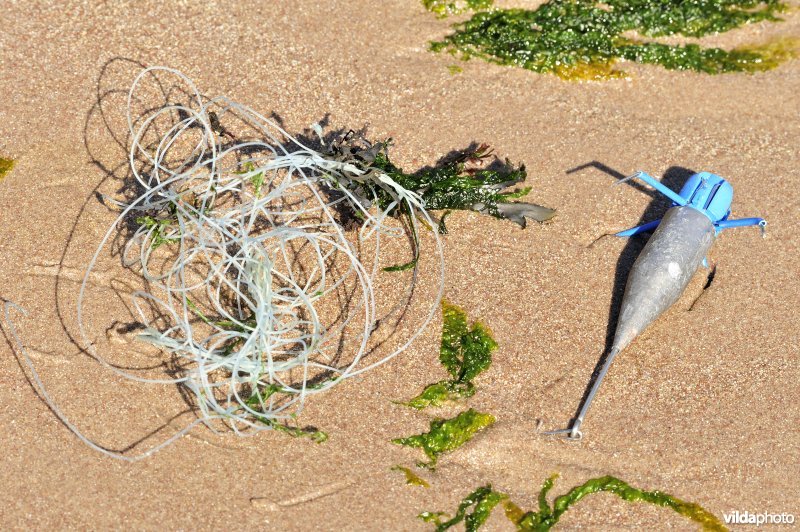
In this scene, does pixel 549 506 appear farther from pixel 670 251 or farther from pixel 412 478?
pixel 670 251

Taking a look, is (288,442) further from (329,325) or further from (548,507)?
(548,507)

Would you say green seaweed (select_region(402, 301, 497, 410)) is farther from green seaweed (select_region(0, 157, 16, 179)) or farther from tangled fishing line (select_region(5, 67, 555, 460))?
green seaweed (select_region(0, 157, 16, 179))

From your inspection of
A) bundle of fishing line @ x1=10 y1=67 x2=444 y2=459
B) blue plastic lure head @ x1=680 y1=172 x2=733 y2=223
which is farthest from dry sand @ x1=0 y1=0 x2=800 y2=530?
blue plastic lure head @ x1=680 y1=172 x2=733 y2=223

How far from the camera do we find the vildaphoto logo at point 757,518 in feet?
11.0

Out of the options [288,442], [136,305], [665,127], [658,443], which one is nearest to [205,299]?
[136,305]

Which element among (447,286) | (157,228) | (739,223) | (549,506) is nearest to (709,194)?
(739,223)

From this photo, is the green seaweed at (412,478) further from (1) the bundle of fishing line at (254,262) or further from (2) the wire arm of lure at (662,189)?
(2) the wire arm of lure at (662,189)

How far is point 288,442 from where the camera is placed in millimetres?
3441

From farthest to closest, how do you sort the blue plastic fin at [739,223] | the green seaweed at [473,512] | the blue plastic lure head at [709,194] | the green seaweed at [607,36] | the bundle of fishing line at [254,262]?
the green seaweed at [607,36] < the blue plastic lure head at [709,194] < the blue plastic fin at [739,223] < the bundle of fishing line at [254,262] < the green seaweed at [473,512]

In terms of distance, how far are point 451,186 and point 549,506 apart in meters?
1.72

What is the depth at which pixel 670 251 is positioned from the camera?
12.5 ft

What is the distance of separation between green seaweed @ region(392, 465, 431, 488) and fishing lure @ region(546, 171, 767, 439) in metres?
0.64

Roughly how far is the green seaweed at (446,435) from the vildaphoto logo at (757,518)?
1114mm

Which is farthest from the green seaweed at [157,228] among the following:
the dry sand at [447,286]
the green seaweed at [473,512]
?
the green seaweed at [473,512]
